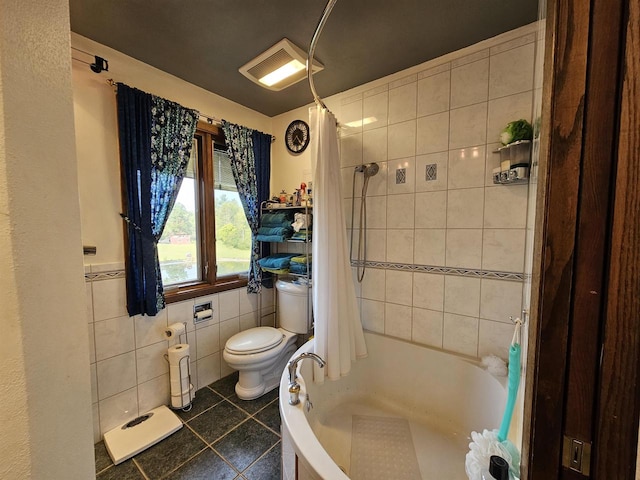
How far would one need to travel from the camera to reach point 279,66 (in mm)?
1663

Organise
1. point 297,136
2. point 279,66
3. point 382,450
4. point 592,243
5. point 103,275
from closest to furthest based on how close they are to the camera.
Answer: point 592,243 < point 382,450 < point 103,275 < point 279,66 < point 297,136

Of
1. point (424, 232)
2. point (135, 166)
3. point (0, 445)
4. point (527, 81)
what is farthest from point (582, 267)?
point (135, 166)

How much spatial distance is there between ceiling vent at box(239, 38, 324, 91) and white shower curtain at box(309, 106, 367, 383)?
0.28 meters

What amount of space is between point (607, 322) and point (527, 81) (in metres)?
1.63

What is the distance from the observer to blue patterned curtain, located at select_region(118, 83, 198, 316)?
1.59 metres

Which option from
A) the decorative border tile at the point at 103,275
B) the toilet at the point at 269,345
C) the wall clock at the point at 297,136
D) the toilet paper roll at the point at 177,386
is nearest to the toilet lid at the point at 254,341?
the toilet at the point at 269,345

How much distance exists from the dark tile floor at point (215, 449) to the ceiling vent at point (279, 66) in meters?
2.35

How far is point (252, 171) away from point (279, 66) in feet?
2.94

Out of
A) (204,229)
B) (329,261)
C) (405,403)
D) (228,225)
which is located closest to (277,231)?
(228,225)

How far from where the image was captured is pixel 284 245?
8.30ft

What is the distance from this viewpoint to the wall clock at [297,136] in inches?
91.7

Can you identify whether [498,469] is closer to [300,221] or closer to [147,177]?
[300,221]

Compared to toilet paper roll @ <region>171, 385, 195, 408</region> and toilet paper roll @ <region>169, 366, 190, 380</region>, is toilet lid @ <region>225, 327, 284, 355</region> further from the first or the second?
toilet paper roll @ <region>171, 385, 195, 408</region>

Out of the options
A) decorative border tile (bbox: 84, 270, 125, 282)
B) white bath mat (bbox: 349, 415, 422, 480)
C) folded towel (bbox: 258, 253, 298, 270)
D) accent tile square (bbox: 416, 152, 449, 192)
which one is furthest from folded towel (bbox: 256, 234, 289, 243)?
white bath mat (bbox: 349, 415, 422, 480)
